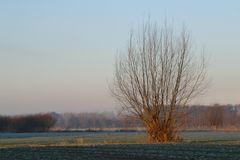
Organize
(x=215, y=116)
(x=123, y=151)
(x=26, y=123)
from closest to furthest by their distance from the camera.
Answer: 1. (x=123, y=151)
2. (x=26, y=123)
3. (x=215, y=116)

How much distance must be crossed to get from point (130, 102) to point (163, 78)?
337cm

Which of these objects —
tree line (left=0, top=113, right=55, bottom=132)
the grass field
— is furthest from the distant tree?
the grass field

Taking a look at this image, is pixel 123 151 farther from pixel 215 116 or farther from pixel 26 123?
pixel 215 116

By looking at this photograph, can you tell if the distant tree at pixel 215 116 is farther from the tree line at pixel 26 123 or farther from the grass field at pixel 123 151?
the grass field at pixel 123 151

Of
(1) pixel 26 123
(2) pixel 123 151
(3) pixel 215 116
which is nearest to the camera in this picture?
(2) pixel 123 151

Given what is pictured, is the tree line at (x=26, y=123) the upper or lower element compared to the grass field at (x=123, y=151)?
upper

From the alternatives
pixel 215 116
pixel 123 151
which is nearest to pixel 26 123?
pixel 215 116

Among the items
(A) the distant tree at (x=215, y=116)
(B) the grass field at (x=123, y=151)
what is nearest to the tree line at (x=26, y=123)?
(A) the distant tree at (x=215, y=116)

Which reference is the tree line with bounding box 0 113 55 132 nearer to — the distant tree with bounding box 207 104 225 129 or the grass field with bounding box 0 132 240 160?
the distant tree with bounding box 207 104 225 129

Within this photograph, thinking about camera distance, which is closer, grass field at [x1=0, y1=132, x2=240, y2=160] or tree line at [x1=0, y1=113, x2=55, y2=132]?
grass field at [x1=0, y1=132, x2=240, y2=160]

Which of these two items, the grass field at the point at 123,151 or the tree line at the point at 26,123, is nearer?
the grass field at the point at 123,151

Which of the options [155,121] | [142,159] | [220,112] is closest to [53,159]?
[142,159]

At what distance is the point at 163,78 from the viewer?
4606cm

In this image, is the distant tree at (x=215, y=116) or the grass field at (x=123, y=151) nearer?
the grass field at (x=123, y=151)
